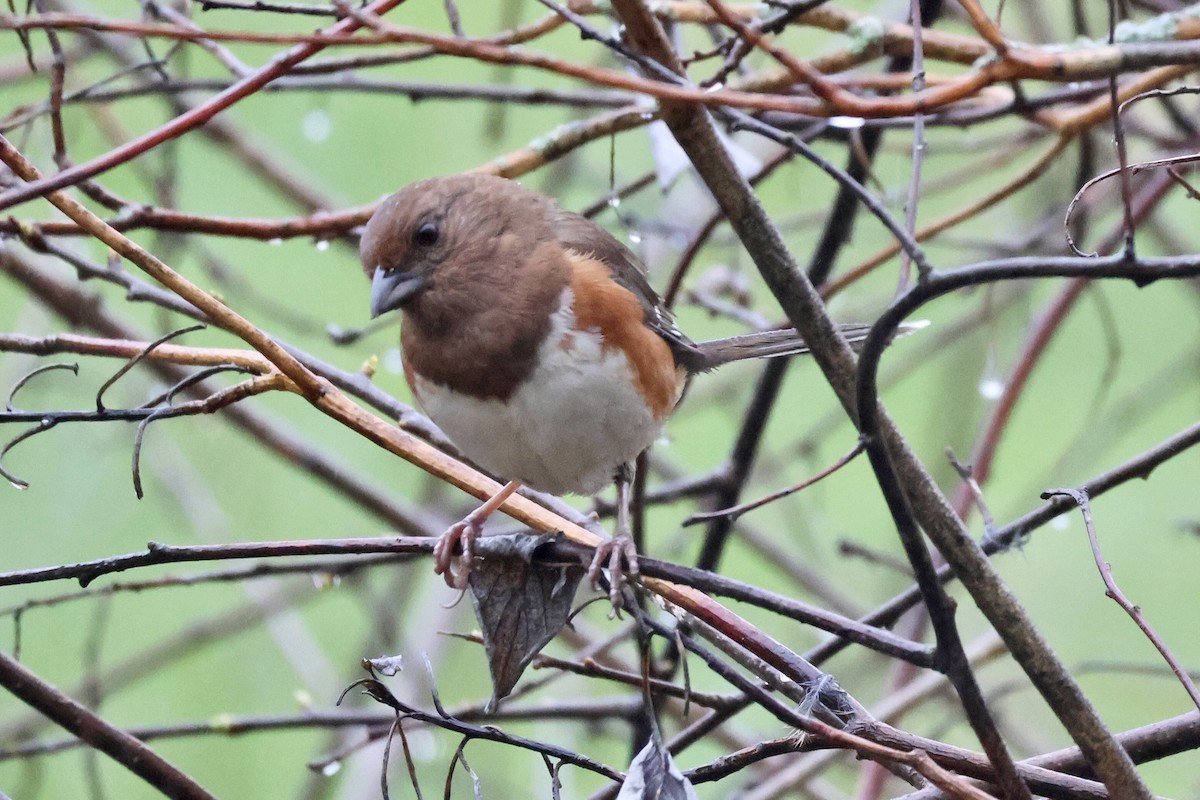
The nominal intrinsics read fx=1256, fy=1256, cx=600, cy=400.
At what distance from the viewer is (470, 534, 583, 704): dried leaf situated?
50.8 inches

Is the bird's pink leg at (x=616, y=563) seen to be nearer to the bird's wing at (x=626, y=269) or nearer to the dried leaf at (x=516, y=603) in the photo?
the dried leaf at (x=516, y=603)

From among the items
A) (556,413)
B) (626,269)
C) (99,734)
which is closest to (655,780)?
(99,734)

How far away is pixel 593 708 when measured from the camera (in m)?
1.96

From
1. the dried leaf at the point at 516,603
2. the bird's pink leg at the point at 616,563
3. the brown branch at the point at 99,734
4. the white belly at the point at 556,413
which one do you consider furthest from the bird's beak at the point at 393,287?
the brown branch at the point at 99,734

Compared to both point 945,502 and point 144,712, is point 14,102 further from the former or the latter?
point 945,502

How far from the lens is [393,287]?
1.98 meters

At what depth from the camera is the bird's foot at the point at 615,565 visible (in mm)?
1264

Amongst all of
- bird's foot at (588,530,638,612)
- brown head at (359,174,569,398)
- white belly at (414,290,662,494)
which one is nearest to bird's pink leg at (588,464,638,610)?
bird's foot at (588,530,638,612)

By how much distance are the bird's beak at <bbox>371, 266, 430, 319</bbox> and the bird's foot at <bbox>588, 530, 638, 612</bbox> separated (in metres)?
0.55

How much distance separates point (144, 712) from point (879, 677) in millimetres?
2181

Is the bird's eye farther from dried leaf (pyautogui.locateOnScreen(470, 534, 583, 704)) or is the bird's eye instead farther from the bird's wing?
dried leaf (pyautogui.locateOnScreen(470, 534, 583, 704))

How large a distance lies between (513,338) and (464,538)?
319mm

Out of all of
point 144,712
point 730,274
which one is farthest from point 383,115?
point 144,712

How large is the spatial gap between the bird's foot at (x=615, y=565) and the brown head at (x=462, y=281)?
0.39m
